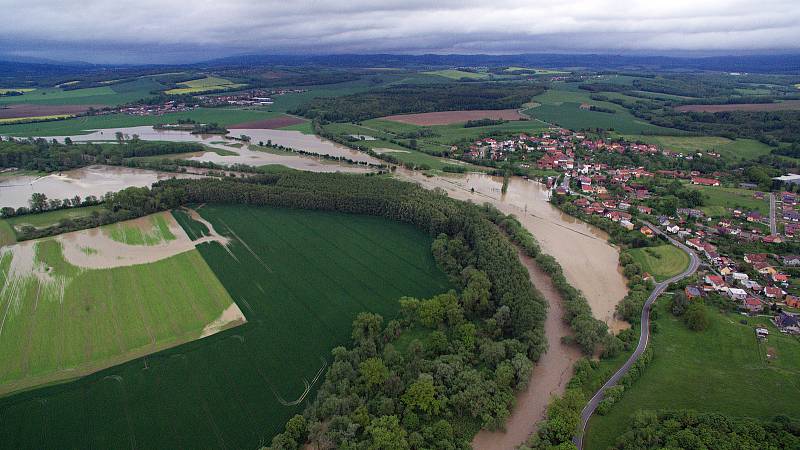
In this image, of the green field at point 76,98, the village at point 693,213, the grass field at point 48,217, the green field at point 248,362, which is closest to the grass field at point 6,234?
the grass field at point 48,217

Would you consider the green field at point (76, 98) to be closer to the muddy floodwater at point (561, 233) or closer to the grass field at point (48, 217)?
the grass field at point (48, 217)

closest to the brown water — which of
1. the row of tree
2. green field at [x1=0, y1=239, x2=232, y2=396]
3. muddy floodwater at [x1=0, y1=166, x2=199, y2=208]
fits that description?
the row of tree

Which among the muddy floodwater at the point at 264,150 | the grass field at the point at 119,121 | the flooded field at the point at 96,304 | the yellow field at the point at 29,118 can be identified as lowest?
the flooded field at the point at 96,304

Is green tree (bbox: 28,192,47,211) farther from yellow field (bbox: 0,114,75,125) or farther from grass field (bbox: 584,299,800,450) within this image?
yellow field (bbox: 0,114,75,125)

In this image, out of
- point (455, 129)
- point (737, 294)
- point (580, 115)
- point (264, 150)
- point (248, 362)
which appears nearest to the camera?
point (248, 362)

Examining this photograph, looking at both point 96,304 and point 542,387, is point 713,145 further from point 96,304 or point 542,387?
point 96,304

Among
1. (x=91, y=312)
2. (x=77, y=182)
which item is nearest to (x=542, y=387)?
(x=91, y=312)
